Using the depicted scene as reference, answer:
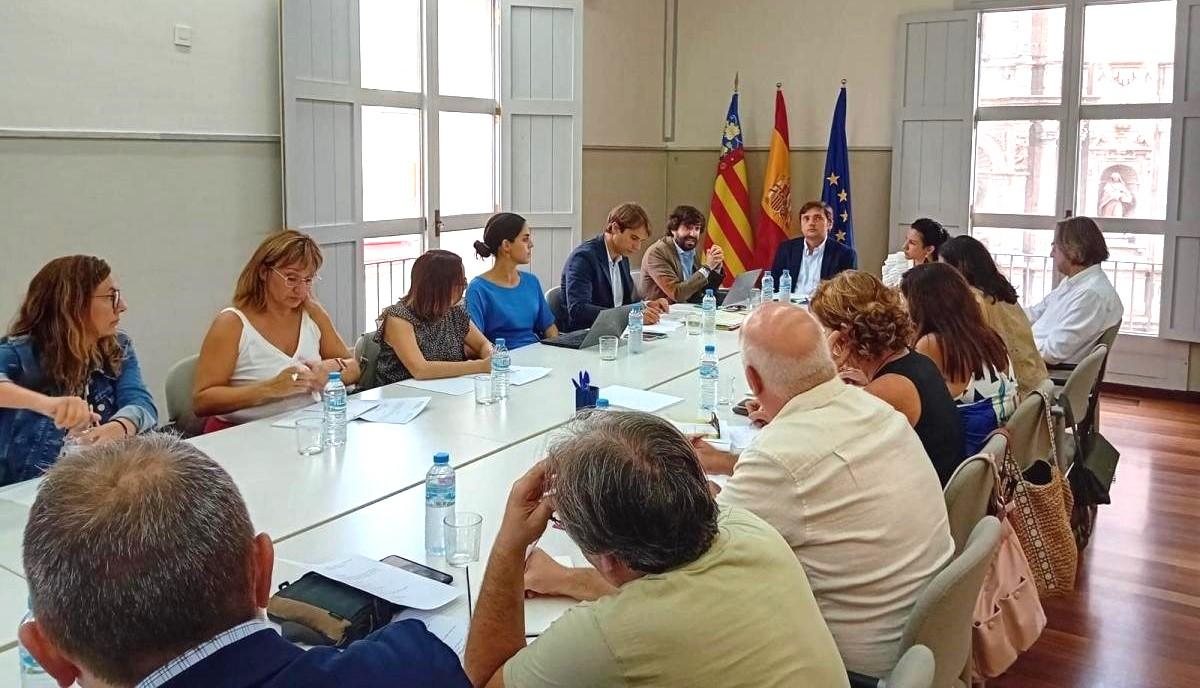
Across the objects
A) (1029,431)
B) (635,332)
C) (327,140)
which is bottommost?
(1029,431)

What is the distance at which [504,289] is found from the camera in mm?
4504

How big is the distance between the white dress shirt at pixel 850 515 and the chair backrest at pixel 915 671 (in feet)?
1.20

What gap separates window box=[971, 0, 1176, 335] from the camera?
6609 mm

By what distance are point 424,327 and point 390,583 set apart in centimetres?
Result: 206

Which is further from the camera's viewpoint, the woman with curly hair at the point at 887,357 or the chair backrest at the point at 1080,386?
the chair backrest at the point at 1080,386

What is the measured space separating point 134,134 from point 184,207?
1.34ft

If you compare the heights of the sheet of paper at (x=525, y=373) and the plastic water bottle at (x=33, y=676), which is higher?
the sheet of paper at (x=525, y=373)

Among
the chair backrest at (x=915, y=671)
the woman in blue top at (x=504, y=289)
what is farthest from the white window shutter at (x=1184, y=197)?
Answer: the chair backrest at (x=915, y=671)

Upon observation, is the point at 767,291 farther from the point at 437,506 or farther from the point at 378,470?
the point at 437,506

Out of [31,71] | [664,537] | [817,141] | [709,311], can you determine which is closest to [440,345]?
[709,311]

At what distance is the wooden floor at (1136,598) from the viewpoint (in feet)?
10.0

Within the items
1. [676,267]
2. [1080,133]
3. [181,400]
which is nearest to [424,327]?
[181,400]

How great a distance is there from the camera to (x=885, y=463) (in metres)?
1.89

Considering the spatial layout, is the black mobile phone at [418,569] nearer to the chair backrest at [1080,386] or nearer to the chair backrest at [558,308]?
the chair backrest at [1080,386]
